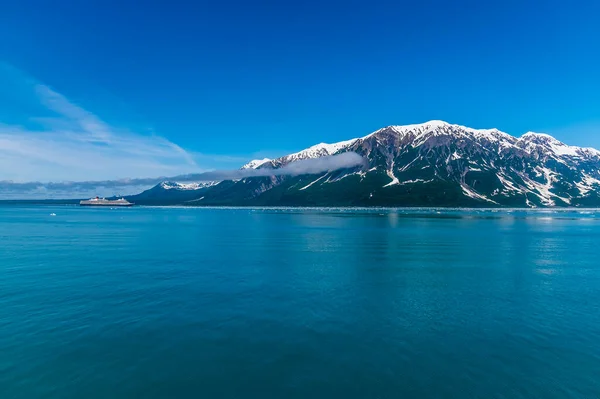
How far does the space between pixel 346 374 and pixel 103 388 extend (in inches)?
573

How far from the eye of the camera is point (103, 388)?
19.1 meters

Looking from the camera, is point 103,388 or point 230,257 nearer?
point 103,388

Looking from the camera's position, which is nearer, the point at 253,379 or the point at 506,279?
the point at 253,379

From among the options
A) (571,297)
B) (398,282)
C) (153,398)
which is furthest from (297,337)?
(571,297)

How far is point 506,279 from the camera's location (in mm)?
47219

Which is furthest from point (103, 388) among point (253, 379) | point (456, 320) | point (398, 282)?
point (398, 282)

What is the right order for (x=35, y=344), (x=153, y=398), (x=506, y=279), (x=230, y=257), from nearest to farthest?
(x=153, y=398)
(x=35, y=344)
(x=506, y=279)
(x=230, y=257)

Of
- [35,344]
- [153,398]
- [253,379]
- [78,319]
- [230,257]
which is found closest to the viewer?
[153,398]

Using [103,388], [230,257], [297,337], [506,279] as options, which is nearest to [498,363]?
[297,337]

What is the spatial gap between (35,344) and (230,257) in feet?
133

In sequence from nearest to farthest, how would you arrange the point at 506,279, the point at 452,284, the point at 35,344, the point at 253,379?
the point at 253,379
the point at 35,344
the point at 452,284
the point at 506,279

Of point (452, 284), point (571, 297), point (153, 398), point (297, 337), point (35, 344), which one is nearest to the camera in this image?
point (153, 398)

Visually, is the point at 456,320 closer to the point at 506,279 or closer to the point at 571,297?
the point at 571,297

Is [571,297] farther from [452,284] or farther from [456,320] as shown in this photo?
[456,320]
